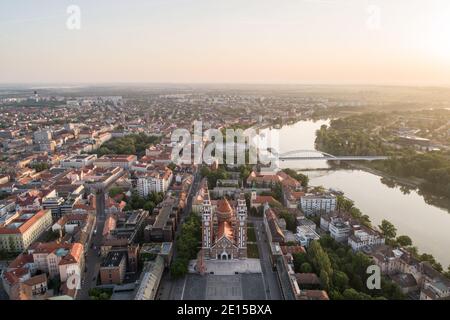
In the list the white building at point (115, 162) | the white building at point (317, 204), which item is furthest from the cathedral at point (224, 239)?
the white building at point (115, 162)

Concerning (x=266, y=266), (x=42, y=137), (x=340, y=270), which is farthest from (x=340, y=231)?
(x=42, y=137)

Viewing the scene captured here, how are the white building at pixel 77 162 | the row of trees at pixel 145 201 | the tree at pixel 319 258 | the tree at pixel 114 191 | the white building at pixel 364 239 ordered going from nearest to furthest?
the tree at pixel 319 258, the white building at pixel 364 239, the row of trees at pixel 145 201, the tree at pixel 114 191, the white building at pixel 77 162

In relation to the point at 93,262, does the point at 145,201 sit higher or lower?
higher

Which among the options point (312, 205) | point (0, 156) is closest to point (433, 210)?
point (312, 205)

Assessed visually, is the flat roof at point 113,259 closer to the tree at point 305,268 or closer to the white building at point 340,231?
the tree at point 305,268

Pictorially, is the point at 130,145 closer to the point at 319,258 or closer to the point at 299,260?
the point at 299,260
